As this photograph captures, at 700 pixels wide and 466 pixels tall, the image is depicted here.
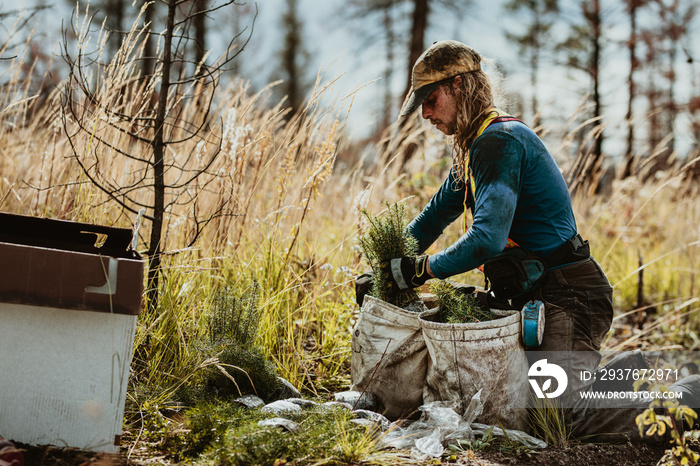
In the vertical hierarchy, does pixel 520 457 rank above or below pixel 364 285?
below

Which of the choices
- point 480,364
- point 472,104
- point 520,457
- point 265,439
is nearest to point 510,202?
point 472,104

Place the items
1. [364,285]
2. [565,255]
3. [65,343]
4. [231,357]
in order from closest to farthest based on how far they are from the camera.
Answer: [65,343], [231,357], [565,255], [364,285]

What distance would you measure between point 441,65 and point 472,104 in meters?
0.22

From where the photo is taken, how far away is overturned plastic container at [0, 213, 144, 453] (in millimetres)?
1667

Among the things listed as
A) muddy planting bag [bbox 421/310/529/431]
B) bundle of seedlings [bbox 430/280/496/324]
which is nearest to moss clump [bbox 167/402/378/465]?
muddy planting bag [bbox 421/310/529/431]

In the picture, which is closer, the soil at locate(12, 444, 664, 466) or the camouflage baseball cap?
the soil at locate(12, 444, 664, 466)

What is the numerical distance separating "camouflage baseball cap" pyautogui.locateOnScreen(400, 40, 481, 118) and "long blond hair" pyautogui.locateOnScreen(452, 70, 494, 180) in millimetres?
48

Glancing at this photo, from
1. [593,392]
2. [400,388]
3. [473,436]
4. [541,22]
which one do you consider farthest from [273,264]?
[541,22]

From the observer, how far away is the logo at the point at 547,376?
2439mm

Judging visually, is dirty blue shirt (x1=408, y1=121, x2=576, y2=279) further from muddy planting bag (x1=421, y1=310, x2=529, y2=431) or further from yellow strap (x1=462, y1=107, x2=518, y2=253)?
muddy planting bag (x1=421, y1=310, x2=529, y2=431)

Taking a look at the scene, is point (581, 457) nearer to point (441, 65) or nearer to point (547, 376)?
point (547, 376)

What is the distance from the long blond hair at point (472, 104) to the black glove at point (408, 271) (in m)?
0.59

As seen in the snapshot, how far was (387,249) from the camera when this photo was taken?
256cm

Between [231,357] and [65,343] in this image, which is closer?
[65,343]
